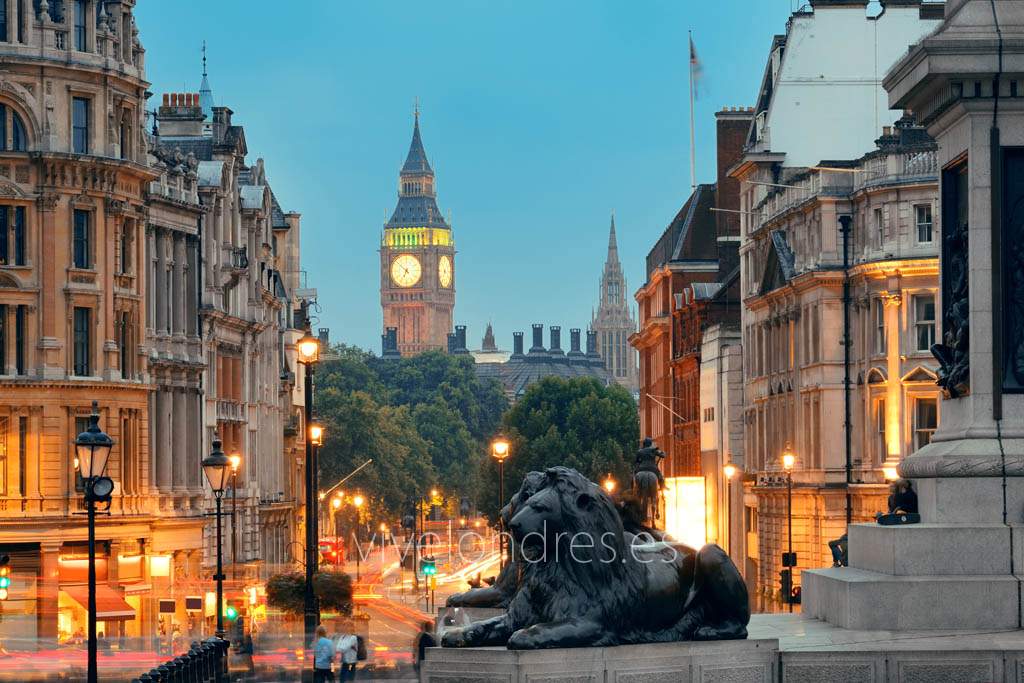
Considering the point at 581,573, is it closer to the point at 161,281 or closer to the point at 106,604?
the point at 106,604

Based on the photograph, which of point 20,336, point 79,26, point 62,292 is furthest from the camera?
point 79,26

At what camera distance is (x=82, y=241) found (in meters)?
76.1

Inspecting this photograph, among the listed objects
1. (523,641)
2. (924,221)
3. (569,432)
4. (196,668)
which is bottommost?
(196,668)

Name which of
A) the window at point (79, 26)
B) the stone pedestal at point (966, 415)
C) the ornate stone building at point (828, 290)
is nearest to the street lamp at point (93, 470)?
the stone pedestal at point (966, 415)

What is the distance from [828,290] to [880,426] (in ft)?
15.6

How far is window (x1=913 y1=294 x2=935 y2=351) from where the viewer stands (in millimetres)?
80250

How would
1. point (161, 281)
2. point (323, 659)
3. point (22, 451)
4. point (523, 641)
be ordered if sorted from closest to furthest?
point (523, 641) → point (323, 659) → point (22, 451) → point (161, 281)

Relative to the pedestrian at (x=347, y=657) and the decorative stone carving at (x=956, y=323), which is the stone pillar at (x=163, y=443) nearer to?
the pedestrian at (x=347, y=657)

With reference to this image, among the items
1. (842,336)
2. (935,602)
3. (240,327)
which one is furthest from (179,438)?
(935,602)

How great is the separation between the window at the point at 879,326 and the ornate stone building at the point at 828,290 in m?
0.06

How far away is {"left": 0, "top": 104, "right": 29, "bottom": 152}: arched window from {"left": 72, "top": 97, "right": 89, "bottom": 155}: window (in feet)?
5.15

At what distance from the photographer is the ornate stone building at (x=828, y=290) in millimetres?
80062

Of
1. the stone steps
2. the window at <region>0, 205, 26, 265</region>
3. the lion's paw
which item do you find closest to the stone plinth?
the lion's paw

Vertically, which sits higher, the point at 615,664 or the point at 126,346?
the point at 126,346
